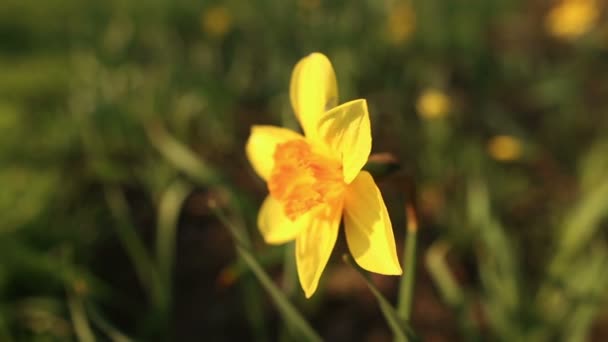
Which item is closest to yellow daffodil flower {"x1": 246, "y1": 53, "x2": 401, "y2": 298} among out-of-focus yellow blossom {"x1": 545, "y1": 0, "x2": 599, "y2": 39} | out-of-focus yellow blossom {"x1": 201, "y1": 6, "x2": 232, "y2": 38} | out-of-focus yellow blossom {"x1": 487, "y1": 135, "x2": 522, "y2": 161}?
out-of-focus yellow blossom {"x1": 487, "y1": 135, "x2": 522, "y2": 161}

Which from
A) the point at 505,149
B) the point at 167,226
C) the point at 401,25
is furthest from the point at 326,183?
the point at 401,25

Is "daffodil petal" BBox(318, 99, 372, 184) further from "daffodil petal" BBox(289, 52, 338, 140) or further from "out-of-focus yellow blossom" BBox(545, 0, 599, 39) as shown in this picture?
"out-of-focus yellow blossom" BBox(545, 0, 599, 39)

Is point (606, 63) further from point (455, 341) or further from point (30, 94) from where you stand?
point (30, 94)

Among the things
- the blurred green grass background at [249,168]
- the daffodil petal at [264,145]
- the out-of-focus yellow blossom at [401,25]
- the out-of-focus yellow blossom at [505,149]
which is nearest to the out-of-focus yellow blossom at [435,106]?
the blurred green grass background at [249,168]

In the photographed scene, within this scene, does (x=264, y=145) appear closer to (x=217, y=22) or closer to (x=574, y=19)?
(x=217, y=22)

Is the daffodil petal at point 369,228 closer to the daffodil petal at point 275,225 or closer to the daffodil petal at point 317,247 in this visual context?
the daffodil petal at point 317,247

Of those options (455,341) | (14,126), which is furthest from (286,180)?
(14,126)
